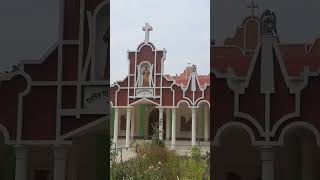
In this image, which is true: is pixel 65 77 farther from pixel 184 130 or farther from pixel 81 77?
pixel 184 130

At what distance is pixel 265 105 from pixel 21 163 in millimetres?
1598

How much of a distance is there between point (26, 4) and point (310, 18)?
188 cm

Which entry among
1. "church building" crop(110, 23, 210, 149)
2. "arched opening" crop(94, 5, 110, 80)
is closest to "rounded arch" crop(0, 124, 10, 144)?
"arched opening" crop(94, 5, 110, 80)

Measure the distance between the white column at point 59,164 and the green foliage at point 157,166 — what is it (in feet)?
2.44

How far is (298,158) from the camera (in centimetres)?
327

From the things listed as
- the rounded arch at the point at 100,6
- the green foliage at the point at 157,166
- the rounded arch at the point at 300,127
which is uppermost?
the rounded arch at the point at 100,6

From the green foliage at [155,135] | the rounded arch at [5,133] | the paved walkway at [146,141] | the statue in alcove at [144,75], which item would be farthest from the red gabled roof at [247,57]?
the rounded arch at [5,133]

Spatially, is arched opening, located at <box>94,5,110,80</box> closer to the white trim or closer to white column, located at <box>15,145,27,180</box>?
the white trim

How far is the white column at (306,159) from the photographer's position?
10.6ft

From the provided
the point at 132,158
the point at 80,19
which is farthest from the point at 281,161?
the point at 80,19

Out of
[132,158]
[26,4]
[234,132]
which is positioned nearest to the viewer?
[234,132]

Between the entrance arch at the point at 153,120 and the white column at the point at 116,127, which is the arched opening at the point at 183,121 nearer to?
the entrance arch at the point at 153,120

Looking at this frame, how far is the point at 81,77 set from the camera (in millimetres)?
3291

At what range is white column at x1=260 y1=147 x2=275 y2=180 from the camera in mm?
3197
